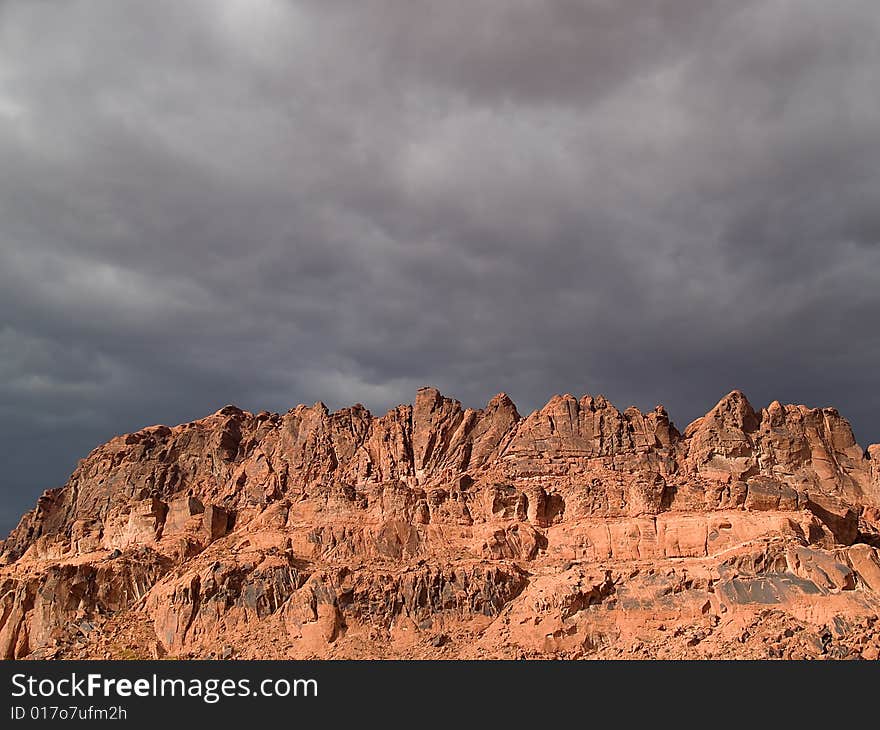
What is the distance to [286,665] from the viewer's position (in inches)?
3866

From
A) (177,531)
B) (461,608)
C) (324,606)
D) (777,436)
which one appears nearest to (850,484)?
(777,436)

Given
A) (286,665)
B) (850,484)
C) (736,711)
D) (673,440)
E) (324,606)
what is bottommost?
(736,711)

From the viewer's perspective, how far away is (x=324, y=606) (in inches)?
4186

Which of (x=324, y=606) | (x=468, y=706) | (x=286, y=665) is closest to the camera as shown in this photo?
(x=468, y=706)

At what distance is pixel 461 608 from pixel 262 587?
82.2 ft

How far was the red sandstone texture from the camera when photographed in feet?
319

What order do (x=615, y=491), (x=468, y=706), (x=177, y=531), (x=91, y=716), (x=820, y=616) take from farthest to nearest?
(x=177, y=531) < (x=615, y=491) < (x=820, y=616) < (x=468, y=706) < (x=91, y=716)

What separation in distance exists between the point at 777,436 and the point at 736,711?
57897 millimetres

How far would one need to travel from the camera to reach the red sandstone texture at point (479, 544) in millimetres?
97125

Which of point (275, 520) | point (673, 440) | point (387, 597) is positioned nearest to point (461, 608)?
point (387, 597)

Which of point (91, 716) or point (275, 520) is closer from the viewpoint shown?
point (91, 716)

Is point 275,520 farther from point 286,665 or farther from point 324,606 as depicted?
point 286,665

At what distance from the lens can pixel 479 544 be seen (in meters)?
116

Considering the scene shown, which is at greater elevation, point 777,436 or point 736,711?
point 777,436
